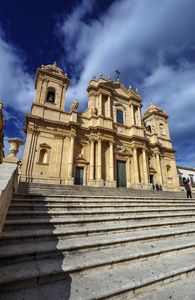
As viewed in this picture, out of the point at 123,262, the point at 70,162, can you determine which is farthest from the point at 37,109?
the point at 123,262

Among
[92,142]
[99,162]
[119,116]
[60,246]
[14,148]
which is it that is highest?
[119,116]

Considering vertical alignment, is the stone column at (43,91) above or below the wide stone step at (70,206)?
above

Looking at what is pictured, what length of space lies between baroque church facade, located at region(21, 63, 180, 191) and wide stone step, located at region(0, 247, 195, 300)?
12.3 metres

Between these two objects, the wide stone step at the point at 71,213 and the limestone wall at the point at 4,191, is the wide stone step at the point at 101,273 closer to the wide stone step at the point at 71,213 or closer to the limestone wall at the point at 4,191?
the limestone wall at the point at 4,191

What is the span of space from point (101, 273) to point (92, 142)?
601 inches

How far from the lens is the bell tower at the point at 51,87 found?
1755 centimetres

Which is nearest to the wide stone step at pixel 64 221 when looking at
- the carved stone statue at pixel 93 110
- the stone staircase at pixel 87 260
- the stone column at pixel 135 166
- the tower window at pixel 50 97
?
the stone staircase at pixel 87 260

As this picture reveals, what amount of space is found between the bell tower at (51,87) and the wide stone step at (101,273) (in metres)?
16.7

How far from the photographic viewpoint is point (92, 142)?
57.8ft

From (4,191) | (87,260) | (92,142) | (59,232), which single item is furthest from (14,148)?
(92,142)

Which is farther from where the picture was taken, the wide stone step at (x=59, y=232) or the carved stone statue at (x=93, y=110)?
the carved stone statue at (x=93, y=110)

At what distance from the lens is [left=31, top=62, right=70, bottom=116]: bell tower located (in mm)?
17547

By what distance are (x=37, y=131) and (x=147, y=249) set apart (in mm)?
14883

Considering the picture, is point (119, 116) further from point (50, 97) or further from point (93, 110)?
point (50, 97)
